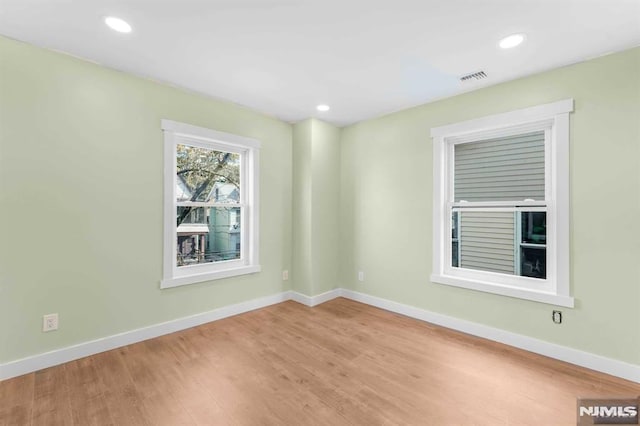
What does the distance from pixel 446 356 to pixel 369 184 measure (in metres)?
2.25

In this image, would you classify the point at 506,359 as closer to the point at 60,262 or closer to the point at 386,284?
the point at 386,284

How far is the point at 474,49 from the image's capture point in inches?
88.4

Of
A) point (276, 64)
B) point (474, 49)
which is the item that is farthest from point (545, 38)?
point (276, 64)

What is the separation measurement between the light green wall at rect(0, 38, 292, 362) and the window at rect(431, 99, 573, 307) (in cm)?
287

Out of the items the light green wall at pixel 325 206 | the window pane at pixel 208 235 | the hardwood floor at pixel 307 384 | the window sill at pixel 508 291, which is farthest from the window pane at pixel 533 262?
the window pane at pixel 208 235

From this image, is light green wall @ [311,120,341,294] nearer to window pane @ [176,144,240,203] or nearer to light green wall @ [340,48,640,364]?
light green wall @ [340,48,640,364]

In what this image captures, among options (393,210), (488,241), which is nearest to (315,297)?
(393,210)

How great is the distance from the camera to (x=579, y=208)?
241 centimetres

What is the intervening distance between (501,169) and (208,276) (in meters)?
3.45

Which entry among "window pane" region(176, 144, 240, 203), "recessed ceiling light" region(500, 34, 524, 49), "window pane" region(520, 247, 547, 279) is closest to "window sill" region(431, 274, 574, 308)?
"window pane" region(520, 247, 547, 279)

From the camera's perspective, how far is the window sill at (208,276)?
2.95m

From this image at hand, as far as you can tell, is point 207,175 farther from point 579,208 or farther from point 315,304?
point 579,208

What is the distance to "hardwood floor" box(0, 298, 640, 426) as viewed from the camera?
1.77 meters

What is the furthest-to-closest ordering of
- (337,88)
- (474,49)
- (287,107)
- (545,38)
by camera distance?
(287,107), (337,88), (474,49), (545,38)
